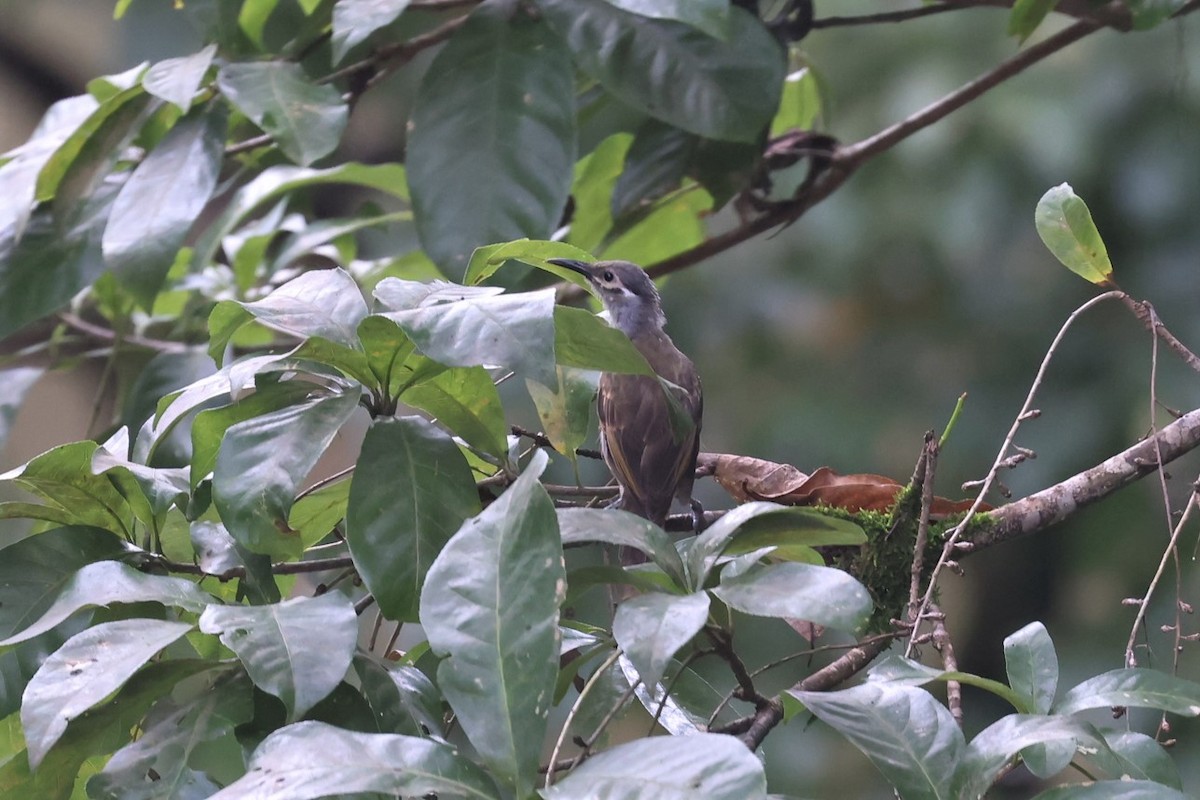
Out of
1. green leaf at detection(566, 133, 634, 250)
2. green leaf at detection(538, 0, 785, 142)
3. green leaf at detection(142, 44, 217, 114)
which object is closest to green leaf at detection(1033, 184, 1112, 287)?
green leaf at detection(538, 0, 785, 142)

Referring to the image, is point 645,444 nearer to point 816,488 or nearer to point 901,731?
point 816,488

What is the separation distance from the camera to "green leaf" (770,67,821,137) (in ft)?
12.8

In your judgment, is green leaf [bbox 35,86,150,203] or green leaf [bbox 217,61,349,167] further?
green leaf [bbox 35,86,150,203]

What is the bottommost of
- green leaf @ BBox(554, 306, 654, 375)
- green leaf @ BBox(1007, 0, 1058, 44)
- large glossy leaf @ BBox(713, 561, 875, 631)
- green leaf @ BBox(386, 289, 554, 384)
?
large glossy leaf @ BBox(713, 561, 875, 631)

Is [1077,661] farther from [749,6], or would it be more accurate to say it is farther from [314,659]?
[314,659]

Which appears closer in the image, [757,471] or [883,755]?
[883,755]

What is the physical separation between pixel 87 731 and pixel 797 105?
10.1ft

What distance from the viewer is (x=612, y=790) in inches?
42.5

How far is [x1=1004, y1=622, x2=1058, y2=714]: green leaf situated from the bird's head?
2220mm

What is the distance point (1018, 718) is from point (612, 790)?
1.68 ft

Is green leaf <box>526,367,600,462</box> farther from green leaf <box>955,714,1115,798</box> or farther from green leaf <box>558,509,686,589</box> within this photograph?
green leaf <box>955,714,1115,798</box>

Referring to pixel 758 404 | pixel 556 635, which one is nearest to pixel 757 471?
pixel 556 635

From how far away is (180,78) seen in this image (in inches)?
96.8

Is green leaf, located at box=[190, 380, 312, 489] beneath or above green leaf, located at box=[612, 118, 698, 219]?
above
